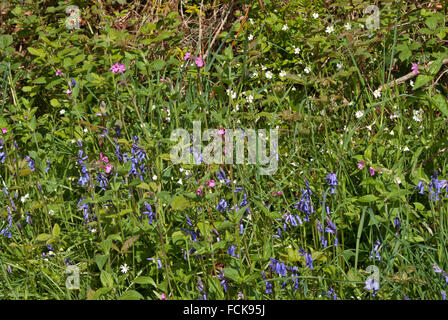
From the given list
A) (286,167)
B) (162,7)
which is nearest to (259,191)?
(286,167)

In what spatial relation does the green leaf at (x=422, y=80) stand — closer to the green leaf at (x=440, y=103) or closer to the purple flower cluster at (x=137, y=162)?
the green leaf at (x=440, y=103)

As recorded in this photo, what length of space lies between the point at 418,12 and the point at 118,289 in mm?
2346

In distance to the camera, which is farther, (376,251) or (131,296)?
(376,251)

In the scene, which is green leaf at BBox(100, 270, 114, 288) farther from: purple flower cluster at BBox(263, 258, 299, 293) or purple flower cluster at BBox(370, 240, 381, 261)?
purple flower cluster at BBox(370, 240, 381, 261)

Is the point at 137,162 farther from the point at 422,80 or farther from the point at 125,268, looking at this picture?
→ the point at 422,80

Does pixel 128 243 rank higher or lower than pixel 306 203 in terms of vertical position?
lower
